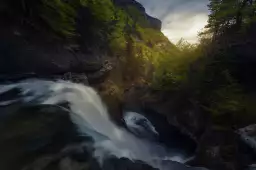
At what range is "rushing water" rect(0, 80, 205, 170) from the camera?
905 centimetres

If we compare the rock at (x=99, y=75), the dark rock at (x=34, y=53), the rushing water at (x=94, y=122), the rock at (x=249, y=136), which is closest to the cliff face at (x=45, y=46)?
the dark rock at (x=34, y=53)

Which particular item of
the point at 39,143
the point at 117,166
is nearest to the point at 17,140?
the point at 39,143

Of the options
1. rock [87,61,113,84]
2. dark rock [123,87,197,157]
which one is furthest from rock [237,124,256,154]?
rock [87,61,113,84]

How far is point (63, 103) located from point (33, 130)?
11.4ft

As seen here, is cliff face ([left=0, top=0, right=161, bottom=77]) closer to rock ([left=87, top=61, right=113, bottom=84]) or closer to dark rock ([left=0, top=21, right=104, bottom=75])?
dark rock ([left=0, top=21, right=104, bottom=75])

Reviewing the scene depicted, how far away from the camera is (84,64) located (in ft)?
65.5

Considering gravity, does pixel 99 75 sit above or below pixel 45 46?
below

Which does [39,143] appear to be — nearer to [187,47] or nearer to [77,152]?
[77,152]

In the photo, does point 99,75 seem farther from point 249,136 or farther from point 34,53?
point 249,136

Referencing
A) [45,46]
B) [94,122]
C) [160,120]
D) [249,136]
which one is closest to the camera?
[249,136]

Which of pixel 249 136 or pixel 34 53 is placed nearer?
pixel 249 136

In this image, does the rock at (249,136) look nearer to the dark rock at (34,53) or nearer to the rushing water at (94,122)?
the rushing water at (94,122)

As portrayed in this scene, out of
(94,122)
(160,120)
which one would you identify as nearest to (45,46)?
(94,122)

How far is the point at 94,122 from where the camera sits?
12625 mm
